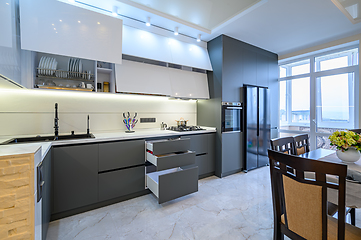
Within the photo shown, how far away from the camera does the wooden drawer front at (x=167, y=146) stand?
2.25m

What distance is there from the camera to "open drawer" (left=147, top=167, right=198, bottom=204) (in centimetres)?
207

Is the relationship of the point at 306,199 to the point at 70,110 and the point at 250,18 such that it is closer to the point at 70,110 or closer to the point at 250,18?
the point at 250,18

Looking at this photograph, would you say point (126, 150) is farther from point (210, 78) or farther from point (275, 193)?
point (210, 78)

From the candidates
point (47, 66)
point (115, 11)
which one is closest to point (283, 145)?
point (115, 11)

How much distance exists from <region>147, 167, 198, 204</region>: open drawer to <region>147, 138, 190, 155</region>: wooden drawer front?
1.02 ft

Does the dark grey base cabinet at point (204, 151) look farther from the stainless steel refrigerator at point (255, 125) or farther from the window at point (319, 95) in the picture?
the window at point (319, 95)

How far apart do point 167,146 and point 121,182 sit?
31.1 inches

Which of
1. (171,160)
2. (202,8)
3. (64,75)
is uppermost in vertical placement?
(202,8)

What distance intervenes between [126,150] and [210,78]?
2212 mm

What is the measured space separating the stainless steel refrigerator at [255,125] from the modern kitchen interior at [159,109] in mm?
32

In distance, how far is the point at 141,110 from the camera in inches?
120

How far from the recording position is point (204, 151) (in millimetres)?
3107

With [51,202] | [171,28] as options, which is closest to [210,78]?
[171,28]

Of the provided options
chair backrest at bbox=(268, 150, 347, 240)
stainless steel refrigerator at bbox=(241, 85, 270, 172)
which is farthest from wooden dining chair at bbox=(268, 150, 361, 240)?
stainless steel refrigerator at bbox=(241, 85, 270, 172)
